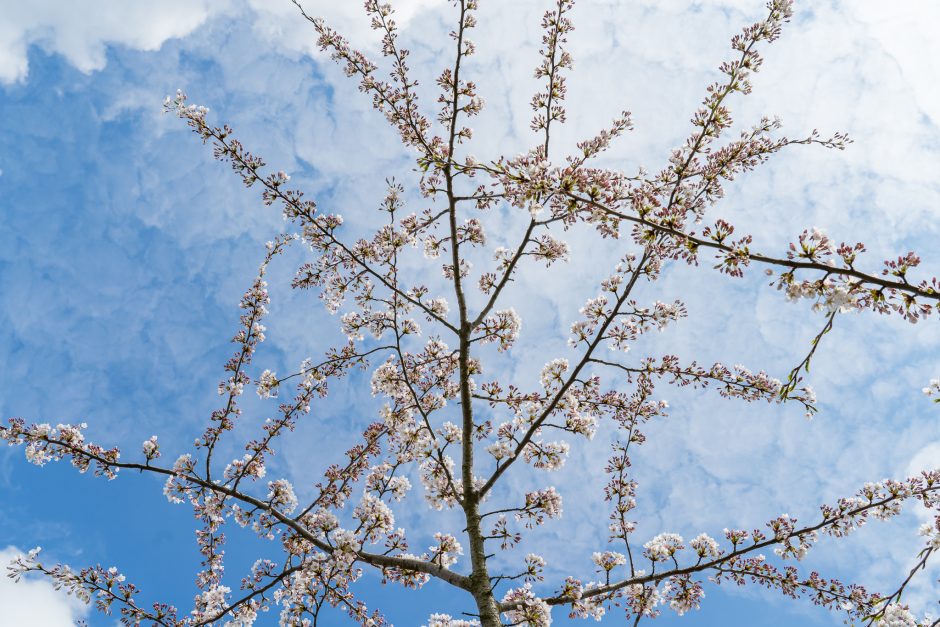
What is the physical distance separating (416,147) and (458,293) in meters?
2.21

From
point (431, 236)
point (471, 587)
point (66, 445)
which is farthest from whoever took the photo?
point (431, 236)

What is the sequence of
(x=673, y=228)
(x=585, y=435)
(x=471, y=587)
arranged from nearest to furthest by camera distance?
1. (x=673, y=228)
2. (x=471, y=587)
3. (x=585, y=435)

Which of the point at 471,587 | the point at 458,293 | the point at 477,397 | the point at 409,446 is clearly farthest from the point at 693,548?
the point at 458,293

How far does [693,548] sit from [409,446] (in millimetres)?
4116

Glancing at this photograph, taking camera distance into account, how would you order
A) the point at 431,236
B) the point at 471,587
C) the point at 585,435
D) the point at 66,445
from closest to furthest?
the point at 66,445 < the point at 471,587 < the point at 585,435 < the point at 431,236

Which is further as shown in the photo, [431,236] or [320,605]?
[431,236]

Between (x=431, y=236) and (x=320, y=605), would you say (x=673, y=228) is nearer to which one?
(x=431, y=236)

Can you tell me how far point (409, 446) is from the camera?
855 centimetres

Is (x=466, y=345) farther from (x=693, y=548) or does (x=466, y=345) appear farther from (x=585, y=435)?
(x=693, y=548)

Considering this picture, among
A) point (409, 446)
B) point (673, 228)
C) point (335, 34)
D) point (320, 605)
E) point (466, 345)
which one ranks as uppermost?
point (335, 34)

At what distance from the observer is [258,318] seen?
8758 millimetres

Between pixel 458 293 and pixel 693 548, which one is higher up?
pixel 458 293

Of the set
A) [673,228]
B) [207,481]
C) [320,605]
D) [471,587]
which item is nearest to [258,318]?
[207,481]

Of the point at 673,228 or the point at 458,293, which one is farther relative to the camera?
the point at 458,293
